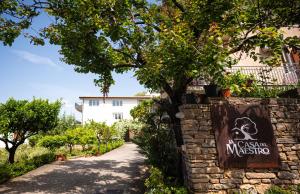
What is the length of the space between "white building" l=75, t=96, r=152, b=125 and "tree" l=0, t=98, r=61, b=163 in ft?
88.2

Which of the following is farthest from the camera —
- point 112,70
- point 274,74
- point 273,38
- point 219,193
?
point 274,74

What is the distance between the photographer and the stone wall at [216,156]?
7.16 metres

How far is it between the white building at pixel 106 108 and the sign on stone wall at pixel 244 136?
34892 mm

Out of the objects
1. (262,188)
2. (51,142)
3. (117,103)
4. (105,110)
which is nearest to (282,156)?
(262,188)

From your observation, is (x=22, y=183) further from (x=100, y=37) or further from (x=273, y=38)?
(x=273, y=38)

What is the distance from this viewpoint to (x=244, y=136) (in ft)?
24.7

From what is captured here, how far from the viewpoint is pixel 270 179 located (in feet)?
23.9

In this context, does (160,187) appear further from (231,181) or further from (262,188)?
(262,188)

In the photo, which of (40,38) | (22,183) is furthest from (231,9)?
(22,183)

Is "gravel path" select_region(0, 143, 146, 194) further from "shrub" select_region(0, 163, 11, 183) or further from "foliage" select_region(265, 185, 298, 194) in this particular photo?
"foliage" select_region(265, 185, 298, 194)

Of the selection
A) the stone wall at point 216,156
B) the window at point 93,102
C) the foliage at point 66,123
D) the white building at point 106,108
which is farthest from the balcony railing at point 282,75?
the window at point 93,102

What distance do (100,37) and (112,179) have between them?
22.5 feet

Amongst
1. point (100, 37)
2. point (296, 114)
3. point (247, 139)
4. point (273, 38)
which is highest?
point (100, 37)

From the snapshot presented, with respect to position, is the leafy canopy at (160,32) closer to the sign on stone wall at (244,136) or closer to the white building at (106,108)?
the sign on stone wall at (244,136)
